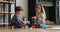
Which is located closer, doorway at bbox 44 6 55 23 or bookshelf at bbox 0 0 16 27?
bookshelf at bbox 0 0 16 27

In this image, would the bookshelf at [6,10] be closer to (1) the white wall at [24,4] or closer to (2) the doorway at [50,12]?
(1) the white wall at [24,4]

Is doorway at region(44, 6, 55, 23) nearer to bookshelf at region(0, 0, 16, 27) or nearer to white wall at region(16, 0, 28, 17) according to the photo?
white wall at region(16, 0, 28, 17)

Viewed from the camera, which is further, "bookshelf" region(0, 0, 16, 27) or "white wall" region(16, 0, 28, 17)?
"white wall" region(16, 0, 28, 17)

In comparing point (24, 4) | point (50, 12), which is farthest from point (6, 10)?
point (50, 12)

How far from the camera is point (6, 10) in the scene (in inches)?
201

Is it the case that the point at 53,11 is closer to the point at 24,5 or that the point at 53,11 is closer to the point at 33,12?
the point at 33,12

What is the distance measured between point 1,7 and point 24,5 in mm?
800

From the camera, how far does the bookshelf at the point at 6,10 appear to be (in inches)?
193

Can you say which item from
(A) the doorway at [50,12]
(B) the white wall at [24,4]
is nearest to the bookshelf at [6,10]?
(B) the white wall at [24,4]

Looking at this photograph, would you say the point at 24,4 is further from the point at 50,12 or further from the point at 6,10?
the point at 50,12

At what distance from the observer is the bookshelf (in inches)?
193

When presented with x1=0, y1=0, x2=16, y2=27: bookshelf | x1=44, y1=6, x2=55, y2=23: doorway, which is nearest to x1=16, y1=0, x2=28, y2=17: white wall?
x1=0, y1=0, x2=16, y2=27: bookshelf

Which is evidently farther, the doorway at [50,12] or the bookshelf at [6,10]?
the doorway at [50,12]

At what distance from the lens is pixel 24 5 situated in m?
5.15
